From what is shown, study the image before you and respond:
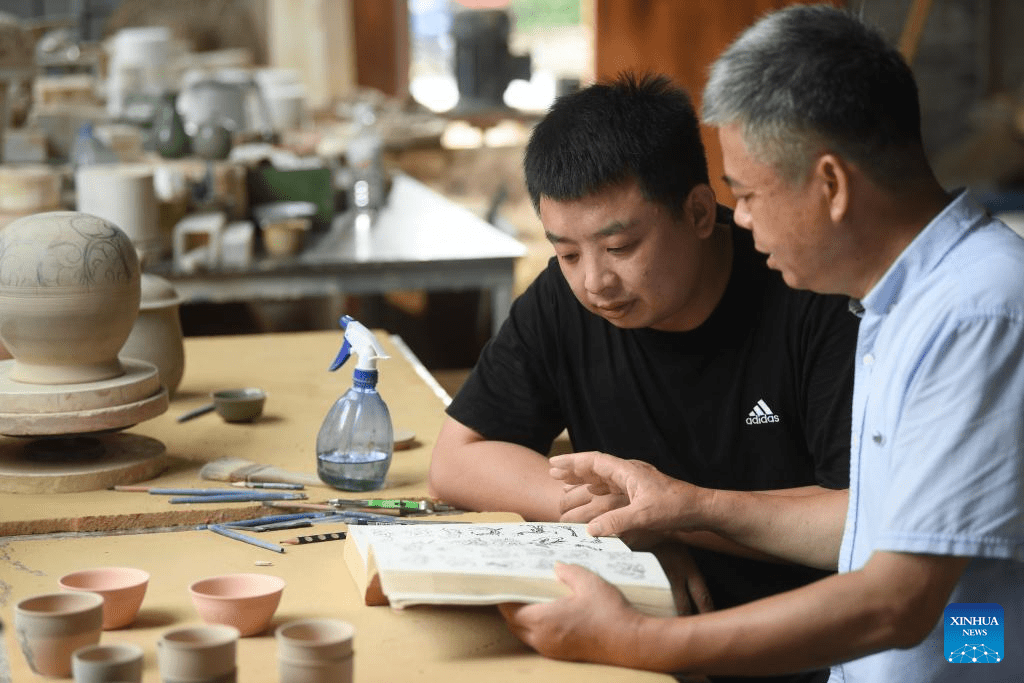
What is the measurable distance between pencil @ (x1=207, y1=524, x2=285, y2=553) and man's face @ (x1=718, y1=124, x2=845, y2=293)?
0.85 m

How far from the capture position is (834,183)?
1.52 m

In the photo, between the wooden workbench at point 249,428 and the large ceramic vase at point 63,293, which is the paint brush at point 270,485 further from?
the large ceramic vase at point 63,293

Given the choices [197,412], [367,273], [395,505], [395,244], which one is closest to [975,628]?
[395,505]

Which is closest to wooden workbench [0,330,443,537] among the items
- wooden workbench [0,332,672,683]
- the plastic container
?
wooden workbench [0,332,672,683]

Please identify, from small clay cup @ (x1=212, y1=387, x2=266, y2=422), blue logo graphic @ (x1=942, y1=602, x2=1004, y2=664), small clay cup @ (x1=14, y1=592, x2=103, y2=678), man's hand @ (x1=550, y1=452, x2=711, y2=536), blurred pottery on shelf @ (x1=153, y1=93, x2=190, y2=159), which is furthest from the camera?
blurred pottery on shelf @ (x1=153, y1=93, x2=190, y2=159)

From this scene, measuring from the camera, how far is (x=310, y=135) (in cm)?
760

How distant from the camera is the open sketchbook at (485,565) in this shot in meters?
1.52

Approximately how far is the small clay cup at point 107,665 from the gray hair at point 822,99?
3.02ft

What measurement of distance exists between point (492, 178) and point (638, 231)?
22.4ft

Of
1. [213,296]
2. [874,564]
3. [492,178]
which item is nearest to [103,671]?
[874,564]

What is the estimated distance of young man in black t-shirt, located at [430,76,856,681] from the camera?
203cm

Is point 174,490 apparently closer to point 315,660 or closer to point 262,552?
point 262,552

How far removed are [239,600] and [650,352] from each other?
934 millimetres

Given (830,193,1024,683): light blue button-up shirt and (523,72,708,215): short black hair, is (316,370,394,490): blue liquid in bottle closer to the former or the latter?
(523,72,708,215): short black hair
